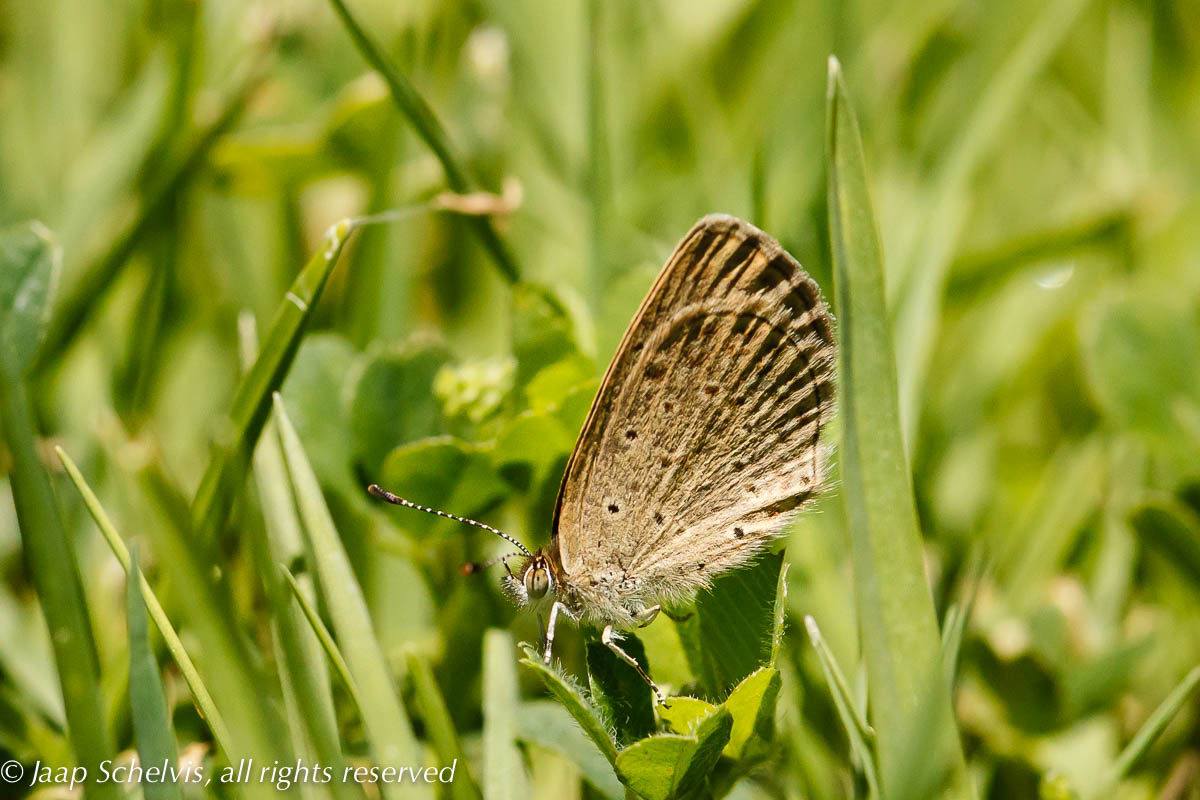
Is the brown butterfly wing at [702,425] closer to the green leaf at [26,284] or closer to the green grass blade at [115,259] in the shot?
the green leaf at [26,284]

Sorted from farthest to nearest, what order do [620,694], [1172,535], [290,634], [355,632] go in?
1. [1172,535]
2. [620,694]
3. [355,632]
4. [290,634]

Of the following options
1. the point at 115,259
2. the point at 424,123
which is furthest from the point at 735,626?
the point at 115,259

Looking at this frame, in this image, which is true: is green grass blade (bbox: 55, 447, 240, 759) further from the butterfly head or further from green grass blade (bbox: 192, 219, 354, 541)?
the butterfly head

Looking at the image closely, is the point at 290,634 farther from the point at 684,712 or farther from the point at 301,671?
the point at 684,712

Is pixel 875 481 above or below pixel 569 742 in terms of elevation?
above

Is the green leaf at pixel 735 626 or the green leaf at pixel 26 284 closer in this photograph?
the green leaf at pixel 735 626

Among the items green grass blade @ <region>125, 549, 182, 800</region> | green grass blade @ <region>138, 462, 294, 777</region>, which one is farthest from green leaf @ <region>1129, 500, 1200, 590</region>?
green grass blade @ <region>125, 549, 182, 800</region>

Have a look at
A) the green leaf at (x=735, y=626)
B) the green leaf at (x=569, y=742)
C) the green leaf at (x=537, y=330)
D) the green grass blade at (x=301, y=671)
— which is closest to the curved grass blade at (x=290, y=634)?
the green grass blade at (x=301, y=671)
